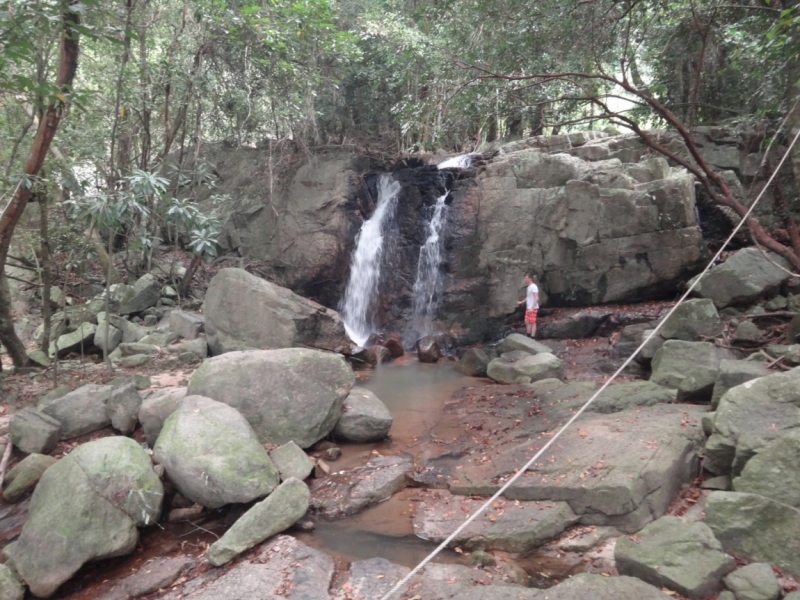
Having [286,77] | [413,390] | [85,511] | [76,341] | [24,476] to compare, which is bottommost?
[413,390]

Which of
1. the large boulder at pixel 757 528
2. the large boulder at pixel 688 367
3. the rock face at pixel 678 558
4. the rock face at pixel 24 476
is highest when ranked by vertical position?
the large boulder at pixel 688 367

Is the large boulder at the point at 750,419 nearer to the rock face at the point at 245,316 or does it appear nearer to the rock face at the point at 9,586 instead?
the rock face at the point at 9,586

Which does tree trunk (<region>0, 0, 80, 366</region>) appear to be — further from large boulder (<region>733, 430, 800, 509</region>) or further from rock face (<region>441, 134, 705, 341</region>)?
rock face (<region>441, 134, 705, 341</region>)

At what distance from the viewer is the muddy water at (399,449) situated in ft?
15.3

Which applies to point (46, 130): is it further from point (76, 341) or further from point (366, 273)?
point (366, 273)

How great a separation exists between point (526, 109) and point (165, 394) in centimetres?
630

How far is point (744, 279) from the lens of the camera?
28.1ft

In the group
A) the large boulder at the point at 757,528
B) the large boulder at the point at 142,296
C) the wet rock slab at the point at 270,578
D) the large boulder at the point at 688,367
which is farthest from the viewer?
the large boulder at the point at 142,296

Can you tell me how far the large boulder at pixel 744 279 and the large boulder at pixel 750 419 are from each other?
4.53 meters

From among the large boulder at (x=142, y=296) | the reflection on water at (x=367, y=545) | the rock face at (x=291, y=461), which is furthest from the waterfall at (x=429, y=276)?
the reflection on water at (x=367, y=545)

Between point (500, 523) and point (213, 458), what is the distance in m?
2.80

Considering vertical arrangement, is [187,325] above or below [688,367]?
below

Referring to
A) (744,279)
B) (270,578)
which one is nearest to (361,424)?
(270,578)

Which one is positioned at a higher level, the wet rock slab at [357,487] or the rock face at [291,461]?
A: the rock face at [291,461]
